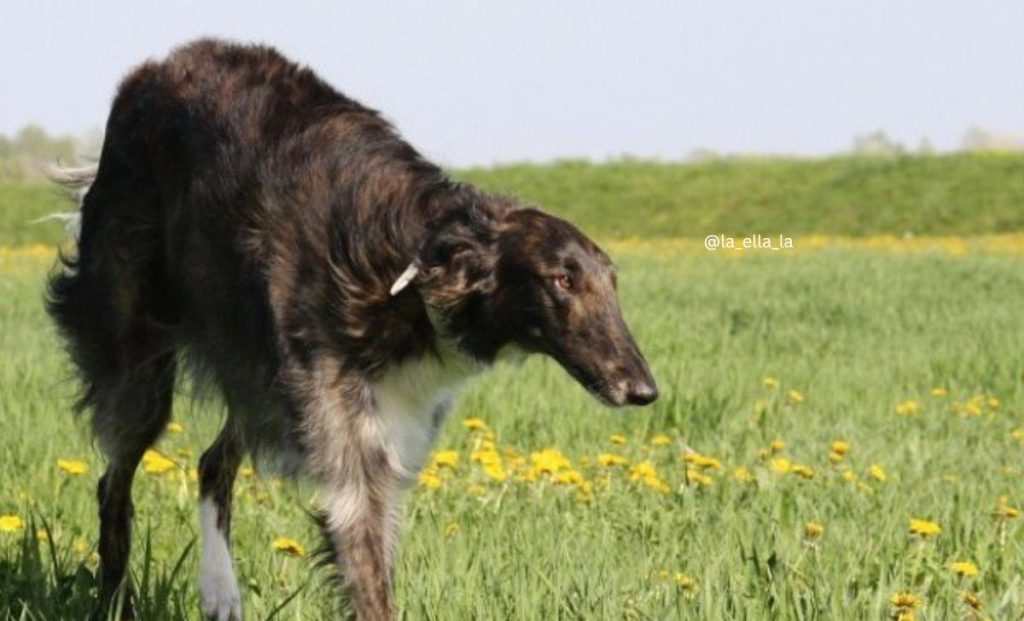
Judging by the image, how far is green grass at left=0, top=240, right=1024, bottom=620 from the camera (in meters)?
4.11

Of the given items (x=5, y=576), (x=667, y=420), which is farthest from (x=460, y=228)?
(x=667, y=420)

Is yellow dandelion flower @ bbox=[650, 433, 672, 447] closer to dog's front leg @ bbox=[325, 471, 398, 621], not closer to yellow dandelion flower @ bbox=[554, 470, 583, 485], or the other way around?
yellow dandelion flower @ bbox=[554, 470, 583, 485]

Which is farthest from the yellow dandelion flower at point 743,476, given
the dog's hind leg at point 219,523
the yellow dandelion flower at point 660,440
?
the dog's hind leg at point 219,523

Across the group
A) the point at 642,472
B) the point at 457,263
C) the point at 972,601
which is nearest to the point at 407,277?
the point at 457,263

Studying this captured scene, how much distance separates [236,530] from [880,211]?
30398 mm

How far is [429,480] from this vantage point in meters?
5.40

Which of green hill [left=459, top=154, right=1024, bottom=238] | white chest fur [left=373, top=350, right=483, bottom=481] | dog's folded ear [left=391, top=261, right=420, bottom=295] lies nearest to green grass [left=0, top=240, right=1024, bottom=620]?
white chest fur [left=373, top=350, right=483, bottom=481]

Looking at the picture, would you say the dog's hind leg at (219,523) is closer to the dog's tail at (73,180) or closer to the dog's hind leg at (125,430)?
the dog's hind leg at (125,430)

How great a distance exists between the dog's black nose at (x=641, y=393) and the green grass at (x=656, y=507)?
1.73 feet

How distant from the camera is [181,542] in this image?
5289 millimetres

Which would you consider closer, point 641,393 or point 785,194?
point 641,393

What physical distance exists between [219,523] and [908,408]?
3996 millimetres

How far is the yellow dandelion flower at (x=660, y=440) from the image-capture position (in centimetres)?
667

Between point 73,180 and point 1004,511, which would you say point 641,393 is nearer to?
point 1004,511
